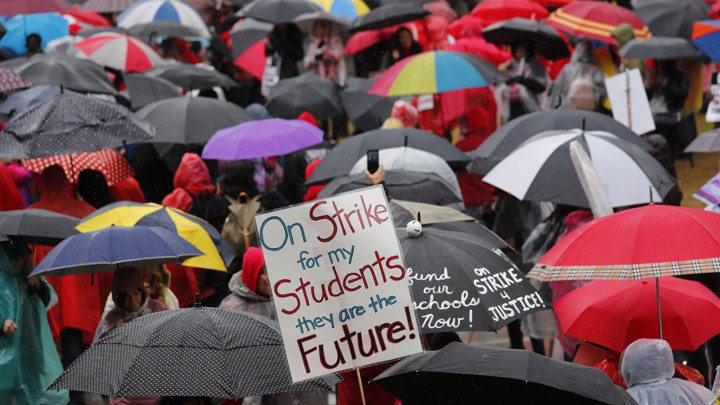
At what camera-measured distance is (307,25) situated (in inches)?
673

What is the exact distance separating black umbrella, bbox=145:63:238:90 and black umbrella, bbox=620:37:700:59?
176 inches

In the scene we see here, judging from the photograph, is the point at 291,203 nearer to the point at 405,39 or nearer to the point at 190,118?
the point at 190,118

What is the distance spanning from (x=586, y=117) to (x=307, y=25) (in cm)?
644

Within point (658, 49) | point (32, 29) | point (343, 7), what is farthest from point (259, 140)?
point (32, 29)

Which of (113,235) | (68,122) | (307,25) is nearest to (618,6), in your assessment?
(307,25)

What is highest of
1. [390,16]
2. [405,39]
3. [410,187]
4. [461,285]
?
[461,285]

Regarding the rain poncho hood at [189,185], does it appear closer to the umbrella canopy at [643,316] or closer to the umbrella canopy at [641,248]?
the umbrella canopy at [643,316]

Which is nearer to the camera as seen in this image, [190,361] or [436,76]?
[190,361]

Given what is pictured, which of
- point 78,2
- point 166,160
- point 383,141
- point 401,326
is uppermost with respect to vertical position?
point 401,326

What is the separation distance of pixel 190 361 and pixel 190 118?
7.03 m

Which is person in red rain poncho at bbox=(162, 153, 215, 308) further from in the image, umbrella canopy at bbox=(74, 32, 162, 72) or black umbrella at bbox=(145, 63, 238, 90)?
umbrella canopy at bbox=(74, 32, 162, 72)

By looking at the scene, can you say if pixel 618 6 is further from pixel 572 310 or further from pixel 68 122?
pixel 572 310

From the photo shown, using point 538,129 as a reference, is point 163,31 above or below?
below

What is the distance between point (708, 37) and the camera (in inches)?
571
